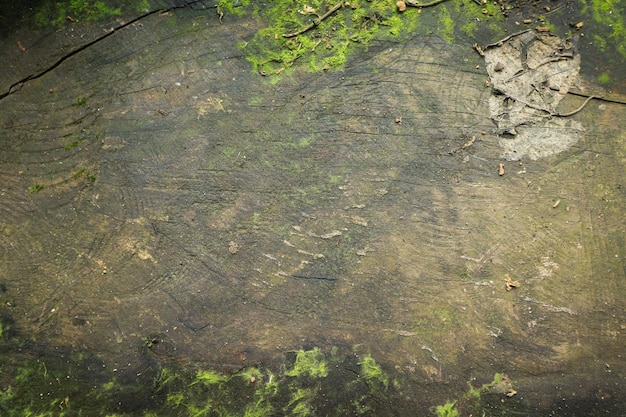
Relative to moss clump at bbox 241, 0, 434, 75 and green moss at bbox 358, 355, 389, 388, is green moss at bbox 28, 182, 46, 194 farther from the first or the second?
green moss at bbox 358, 355, 389, 388

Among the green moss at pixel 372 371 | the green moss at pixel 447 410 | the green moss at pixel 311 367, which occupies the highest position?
the green moss at pixel 311 367

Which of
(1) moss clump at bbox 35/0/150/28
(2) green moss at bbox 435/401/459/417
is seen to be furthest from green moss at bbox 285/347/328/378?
(1) moss clump at bbox 35/0/150/28

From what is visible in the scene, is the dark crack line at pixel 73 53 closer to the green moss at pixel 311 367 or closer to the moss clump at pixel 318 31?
the moss clump at pixel 318 31

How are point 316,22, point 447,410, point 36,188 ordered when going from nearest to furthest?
point 447,410 < point 36,188 < point 316,22

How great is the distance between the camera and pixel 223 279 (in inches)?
96.3

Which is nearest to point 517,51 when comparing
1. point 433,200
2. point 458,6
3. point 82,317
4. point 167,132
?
point 458,6

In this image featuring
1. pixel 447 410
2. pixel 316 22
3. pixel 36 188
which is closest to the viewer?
pixel 447 410

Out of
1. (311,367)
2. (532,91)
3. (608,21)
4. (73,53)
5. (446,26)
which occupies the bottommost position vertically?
(311,367)

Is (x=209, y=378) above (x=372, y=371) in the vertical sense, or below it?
above

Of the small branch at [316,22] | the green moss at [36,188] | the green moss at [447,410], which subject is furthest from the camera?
the small branch at [316,22]

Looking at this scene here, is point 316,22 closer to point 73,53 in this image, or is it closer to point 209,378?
point 73,53

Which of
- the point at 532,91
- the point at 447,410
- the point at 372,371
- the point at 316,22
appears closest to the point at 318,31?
the point at 316,22

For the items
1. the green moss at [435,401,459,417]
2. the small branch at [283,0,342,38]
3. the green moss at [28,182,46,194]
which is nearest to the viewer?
the green moss at [435,401,459,417]

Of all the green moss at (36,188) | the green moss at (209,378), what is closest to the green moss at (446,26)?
the green moss at (209,378)
